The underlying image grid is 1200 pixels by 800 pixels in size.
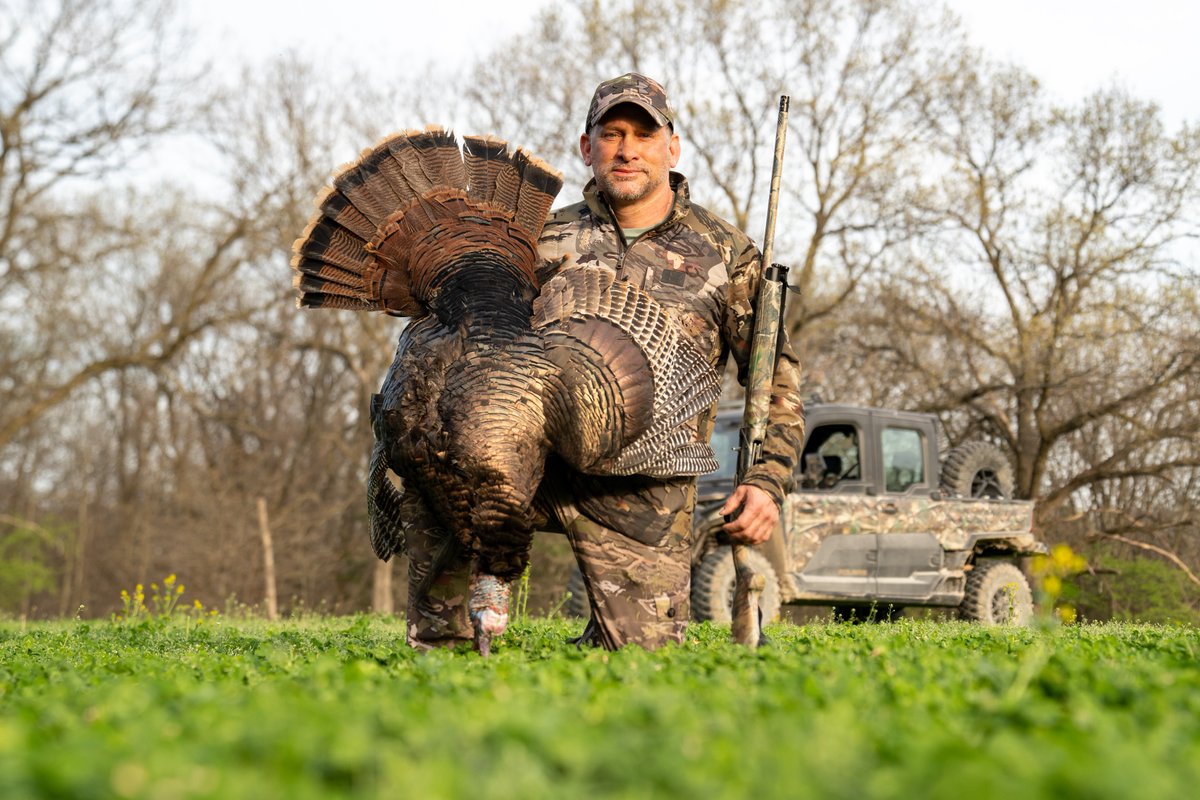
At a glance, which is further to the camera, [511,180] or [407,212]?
[511,180]

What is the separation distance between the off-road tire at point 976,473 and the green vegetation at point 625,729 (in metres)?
13.5

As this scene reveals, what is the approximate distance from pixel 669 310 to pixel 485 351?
61.2 inches

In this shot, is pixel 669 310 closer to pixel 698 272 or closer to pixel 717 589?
pixel 698 272

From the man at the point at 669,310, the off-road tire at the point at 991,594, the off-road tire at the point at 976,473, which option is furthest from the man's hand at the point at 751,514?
the off-road tire at the point at 976,473

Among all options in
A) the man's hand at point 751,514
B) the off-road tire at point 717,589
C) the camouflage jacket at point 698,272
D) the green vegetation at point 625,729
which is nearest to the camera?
the green vegetation at point 625,729

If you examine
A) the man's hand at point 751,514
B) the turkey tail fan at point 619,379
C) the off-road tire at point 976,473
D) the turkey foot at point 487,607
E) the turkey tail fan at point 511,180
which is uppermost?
the turkey tail fan at point 511,180

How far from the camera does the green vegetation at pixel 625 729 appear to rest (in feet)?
7.32

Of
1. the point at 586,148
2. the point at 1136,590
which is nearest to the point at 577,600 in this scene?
the point at 586,148

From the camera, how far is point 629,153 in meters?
6.96

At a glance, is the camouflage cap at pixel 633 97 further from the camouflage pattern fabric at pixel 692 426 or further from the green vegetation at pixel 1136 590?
the green vegetation at pixel 1136 590

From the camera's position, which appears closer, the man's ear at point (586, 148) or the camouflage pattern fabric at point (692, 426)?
the camouflage pattern fabric at point (692, 426)

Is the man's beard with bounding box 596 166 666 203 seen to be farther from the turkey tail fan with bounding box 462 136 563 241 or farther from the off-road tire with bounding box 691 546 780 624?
the off-road tire with bounding box 691 546 780 624

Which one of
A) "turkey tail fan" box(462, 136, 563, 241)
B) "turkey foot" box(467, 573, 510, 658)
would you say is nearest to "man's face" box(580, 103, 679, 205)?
"turkey tail fan" box(462, 136, 563, 241)

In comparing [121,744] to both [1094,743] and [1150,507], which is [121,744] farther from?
[1150,507]
